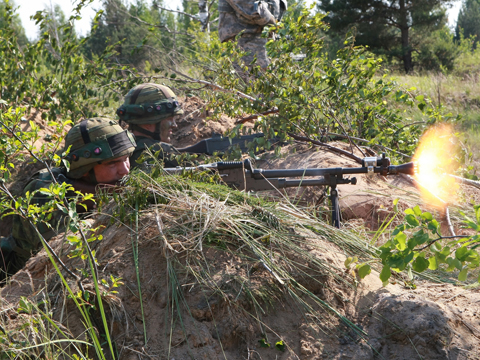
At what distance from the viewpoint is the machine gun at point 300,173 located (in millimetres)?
3555

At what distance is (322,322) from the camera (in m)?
2.29

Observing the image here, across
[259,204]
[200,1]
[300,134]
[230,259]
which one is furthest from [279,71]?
[200,1]

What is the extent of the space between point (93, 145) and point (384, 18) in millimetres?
15504

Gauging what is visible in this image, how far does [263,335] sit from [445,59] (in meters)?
16.9

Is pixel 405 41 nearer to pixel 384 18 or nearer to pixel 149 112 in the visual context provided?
pixel 384 18

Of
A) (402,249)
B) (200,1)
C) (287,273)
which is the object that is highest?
(200,1)

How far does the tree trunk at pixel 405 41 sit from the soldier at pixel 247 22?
33.1 feet

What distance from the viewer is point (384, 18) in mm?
17078

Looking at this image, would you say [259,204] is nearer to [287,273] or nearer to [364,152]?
[287,273]

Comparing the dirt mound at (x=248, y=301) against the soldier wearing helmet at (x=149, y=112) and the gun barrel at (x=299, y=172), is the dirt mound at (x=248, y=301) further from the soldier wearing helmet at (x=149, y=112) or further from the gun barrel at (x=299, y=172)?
the soldier wearing helmet at (x=149, y=112)

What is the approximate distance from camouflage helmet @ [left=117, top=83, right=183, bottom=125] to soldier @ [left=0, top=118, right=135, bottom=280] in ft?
3.85

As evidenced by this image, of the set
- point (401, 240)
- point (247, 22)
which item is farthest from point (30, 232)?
point (247, 22)

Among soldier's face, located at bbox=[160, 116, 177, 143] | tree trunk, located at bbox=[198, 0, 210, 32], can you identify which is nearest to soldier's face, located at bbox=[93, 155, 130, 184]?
soldier's face, located at bbox=[160, 116, 177, 143]

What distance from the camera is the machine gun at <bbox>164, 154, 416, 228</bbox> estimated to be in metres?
3.55
